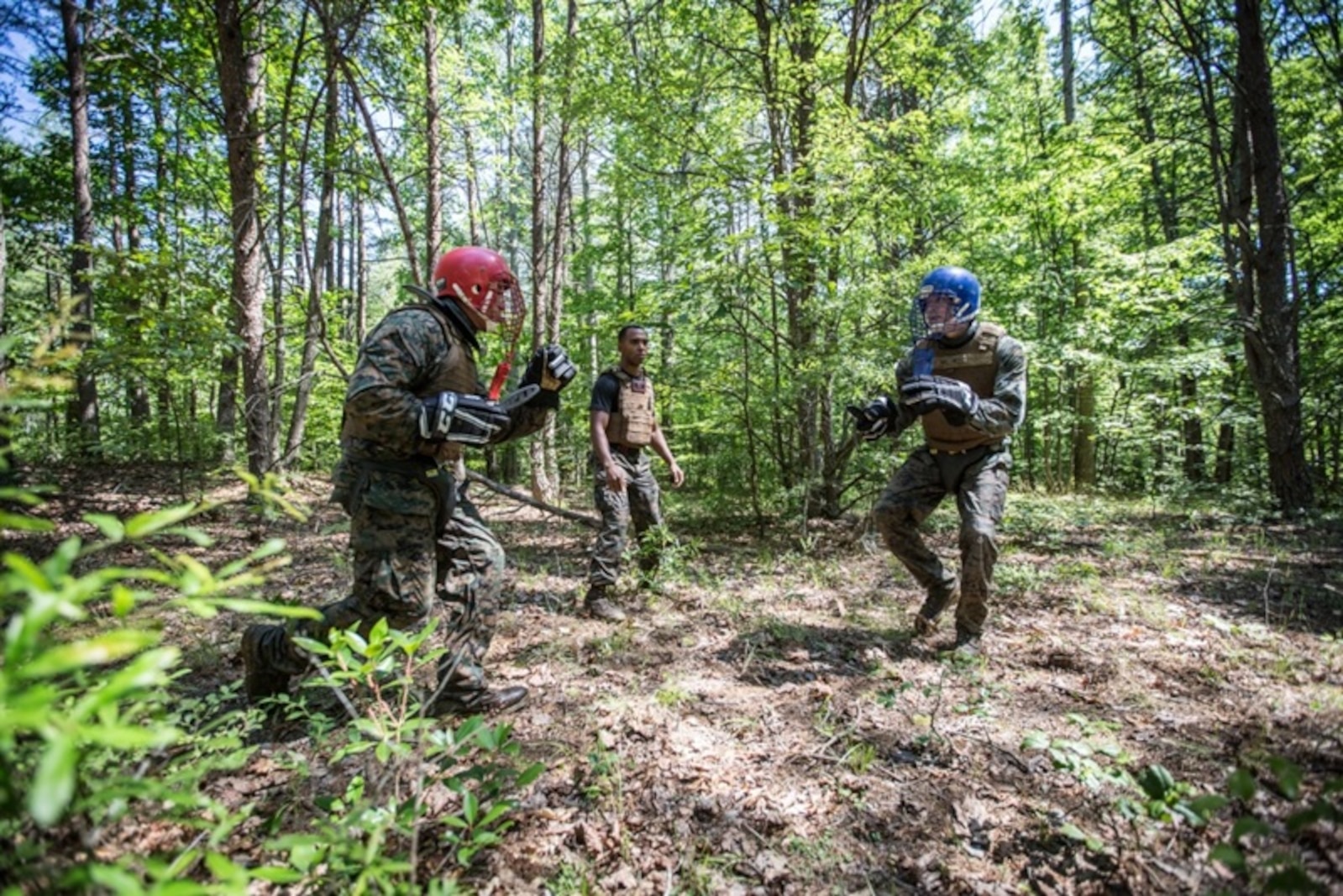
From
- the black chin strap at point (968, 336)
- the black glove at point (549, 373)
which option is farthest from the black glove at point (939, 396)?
the black glove at point (549, 373)

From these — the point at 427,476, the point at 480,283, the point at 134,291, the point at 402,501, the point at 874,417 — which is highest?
the point at 134,291

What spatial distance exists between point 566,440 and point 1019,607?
13.0 metres

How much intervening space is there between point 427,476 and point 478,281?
3.85 ft

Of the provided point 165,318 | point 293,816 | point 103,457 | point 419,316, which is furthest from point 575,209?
point 293,816

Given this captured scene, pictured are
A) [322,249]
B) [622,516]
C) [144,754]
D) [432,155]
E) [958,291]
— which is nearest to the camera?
[144,754]

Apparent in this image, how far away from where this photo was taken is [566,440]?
54.2ft

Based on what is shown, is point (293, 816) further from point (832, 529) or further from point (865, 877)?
point (832, 529)

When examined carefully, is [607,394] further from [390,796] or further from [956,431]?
[390,796]

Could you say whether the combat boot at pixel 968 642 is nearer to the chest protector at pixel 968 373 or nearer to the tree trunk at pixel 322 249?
the chest protector at pixel 968 373

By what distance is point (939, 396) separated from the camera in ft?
12.1

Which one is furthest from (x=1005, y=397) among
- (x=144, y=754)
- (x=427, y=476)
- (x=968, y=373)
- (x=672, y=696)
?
(x=144, y=754)

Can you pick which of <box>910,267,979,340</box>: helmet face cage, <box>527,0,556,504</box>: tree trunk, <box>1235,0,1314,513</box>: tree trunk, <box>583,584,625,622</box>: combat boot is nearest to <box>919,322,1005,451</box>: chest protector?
<box>910,267,979,340</box>: helmet face cage

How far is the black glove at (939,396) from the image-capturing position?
3670 mm

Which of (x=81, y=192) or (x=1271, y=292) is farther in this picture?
(x=81, y=192)
